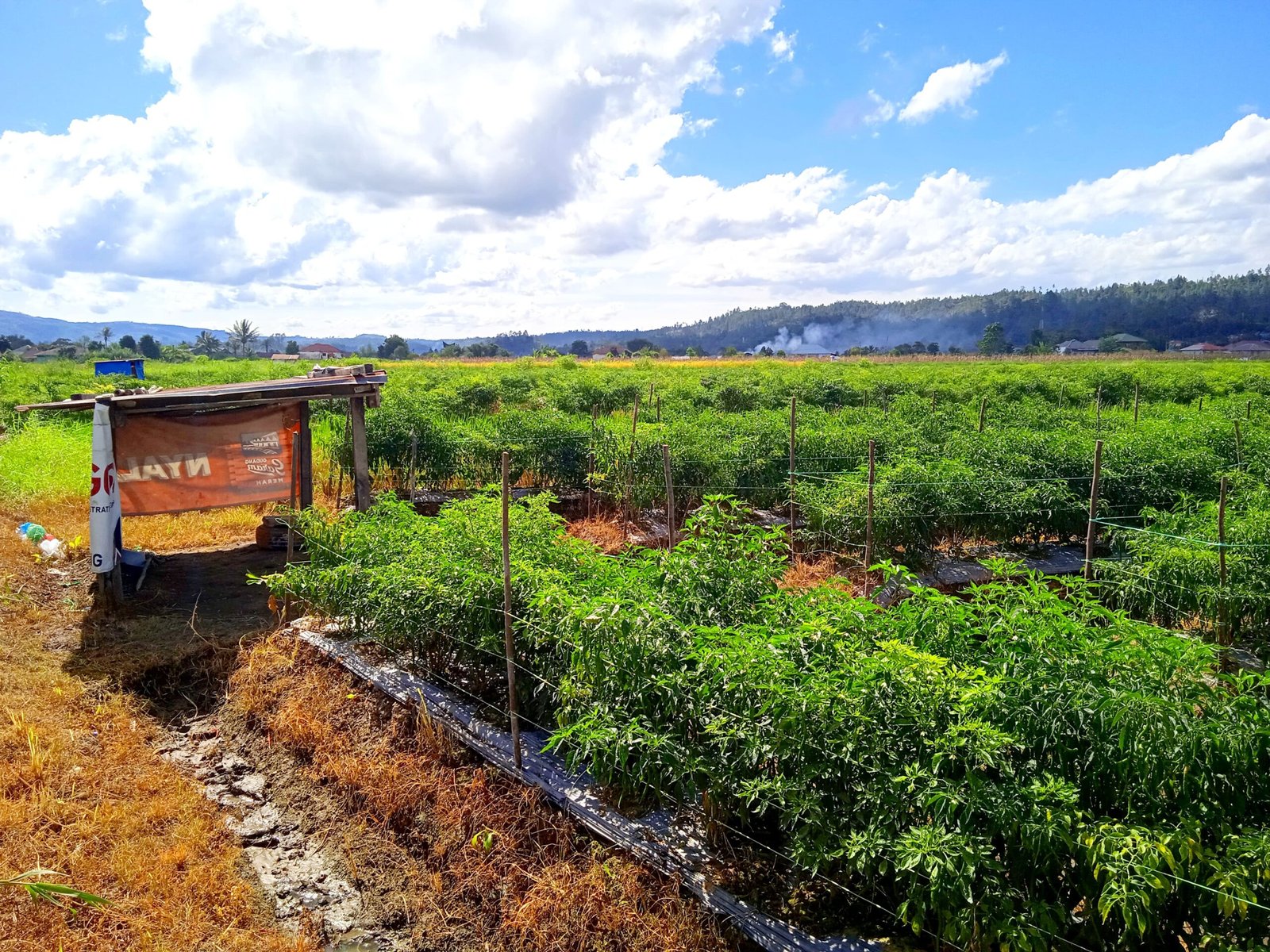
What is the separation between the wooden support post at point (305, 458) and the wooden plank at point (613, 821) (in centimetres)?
464

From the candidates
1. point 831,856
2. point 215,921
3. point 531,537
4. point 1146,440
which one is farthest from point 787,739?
point 1146,440

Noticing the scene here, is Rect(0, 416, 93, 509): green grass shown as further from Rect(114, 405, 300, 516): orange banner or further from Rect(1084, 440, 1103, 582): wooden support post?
Rect(1084, 440, 1103, 582): wooden support post

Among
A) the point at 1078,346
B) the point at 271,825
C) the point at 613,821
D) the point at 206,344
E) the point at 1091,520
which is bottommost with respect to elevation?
the point at 271,825

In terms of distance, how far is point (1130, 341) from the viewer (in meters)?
88.2

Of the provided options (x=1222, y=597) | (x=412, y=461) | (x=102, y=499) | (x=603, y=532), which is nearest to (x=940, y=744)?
(x=1222, y=597)

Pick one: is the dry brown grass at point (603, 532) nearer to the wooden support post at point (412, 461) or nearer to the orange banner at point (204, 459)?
the wooden support post at point (412, 461)

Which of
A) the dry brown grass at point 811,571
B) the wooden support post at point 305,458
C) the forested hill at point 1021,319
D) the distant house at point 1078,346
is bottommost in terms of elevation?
the dry brown grass at point 811,571

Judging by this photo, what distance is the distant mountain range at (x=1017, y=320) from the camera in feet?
341

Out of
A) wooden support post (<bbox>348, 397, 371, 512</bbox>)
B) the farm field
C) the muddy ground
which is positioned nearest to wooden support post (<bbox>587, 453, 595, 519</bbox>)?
wooden support post (<bbox>348, 397, 371, 512</bbox>)

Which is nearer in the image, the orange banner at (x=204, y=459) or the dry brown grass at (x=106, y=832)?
the dry brown grass at (x=106, y=832)

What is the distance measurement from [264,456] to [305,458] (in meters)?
0.50

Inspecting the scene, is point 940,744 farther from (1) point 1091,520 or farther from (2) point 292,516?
(2) point 292,516

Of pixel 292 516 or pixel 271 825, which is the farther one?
pixel 292 516

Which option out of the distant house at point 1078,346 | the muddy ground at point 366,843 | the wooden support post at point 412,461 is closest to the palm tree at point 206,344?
the wooden support post at point 412,461
